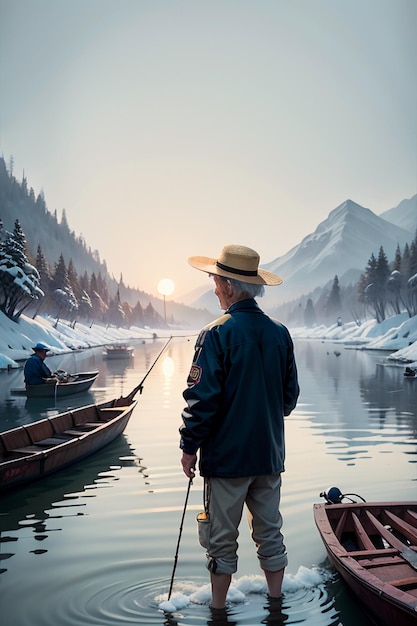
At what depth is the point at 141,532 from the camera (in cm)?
779

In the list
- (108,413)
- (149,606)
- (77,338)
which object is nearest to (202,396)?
(149,606)

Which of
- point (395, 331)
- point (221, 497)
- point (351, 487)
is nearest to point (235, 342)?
point (221, 497)

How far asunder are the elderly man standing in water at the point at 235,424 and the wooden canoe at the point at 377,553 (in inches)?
35.7

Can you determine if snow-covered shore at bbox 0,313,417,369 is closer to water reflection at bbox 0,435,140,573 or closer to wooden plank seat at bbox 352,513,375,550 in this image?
water reflection at bbox 0,435,140,573

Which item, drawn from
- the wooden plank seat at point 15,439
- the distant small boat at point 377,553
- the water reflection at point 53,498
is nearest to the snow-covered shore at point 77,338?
the wooden plank seat at point 15,439

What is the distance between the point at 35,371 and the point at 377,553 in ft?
58.0

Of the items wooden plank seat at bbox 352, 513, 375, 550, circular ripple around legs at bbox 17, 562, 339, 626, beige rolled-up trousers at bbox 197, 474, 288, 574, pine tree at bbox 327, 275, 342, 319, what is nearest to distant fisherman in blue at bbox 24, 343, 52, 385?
circular ripple around legs at bbox 17, 562, 339, 626

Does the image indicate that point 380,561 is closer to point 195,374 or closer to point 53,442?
point 195,374

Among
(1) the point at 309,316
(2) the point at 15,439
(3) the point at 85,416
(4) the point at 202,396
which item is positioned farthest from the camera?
(1) the point at 309,316

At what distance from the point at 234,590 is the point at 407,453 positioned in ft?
28.6

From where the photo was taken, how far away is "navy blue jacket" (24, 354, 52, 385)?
2133 cm

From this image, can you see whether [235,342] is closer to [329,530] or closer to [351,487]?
[329,530]

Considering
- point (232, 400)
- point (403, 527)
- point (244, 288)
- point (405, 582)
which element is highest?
point (244, 288)

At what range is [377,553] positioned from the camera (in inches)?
224
